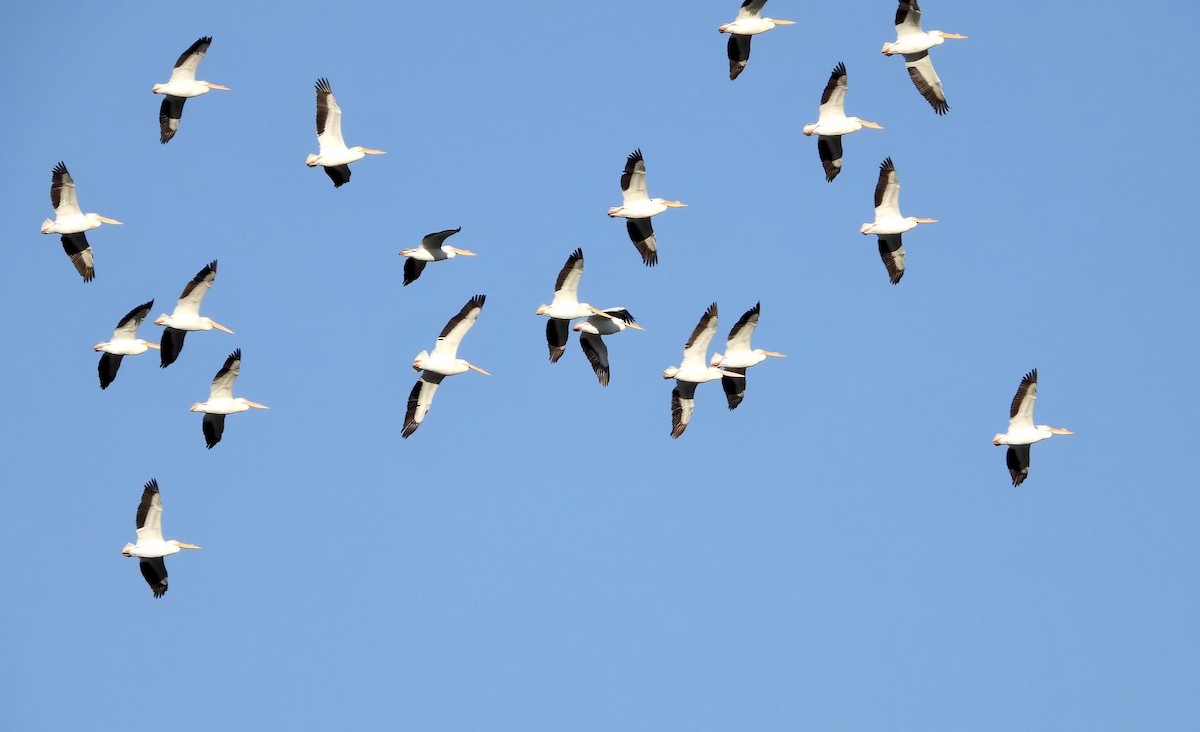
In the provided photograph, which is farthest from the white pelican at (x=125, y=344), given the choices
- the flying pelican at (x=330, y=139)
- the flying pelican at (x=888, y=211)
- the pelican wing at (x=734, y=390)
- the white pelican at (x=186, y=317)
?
the flying pelican at (x=888, y=211)

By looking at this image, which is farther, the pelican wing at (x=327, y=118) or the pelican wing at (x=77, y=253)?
the pelican wing at (x=77, y=253)

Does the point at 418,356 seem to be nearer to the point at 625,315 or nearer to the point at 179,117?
the point at 625,315

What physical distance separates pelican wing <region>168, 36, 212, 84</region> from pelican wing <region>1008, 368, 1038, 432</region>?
1512 cm

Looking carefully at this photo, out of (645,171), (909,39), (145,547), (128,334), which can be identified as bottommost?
(145,547)

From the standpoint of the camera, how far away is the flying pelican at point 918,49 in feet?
121

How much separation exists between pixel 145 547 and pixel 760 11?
13826mm

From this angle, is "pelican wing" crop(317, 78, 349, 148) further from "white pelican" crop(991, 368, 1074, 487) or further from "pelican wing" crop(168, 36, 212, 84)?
"white pelican" crop(991, 368, 1074, 487)

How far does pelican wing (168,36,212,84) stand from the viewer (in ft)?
127

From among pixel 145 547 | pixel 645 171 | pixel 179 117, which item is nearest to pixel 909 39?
pixel 645 171

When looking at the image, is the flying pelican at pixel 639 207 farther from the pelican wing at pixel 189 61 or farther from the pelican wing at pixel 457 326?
the pelican wing at pixel 189 61

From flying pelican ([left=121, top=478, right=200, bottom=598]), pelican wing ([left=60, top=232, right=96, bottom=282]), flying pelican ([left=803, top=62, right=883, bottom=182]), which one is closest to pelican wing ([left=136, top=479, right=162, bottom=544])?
flying pelican ([left=121, top=478, right=200, bottom=598])

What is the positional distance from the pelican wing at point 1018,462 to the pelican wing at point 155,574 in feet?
47.2

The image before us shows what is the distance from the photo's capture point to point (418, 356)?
37.0 m

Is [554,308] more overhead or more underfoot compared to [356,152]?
more underfoot
